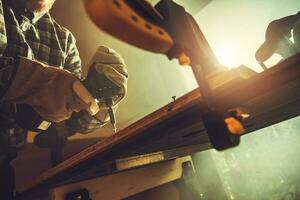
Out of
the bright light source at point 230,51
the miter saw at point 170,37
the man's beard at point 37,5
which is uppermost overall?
the miter saw at point 170,37

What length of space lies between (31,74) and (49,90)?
87 millimetres

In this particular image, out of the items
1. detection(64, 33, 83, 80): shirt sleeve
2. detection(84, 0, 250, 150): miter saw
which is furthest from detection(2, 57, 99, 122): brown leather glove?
detection(64, 33, 83, 80): shirt sleeve

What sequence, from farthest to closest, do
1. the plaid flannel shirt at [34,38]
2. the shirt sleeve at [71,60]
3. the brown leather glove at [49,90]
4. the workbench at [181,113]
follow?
1. the shirt sleeve at [71,60]
2. the plaid flannel shirt at [34,38]
3. the brown leather glove at [49,90]
4. the workbench at [181,113]

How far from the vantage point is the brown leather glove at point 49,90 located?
96 centimetres

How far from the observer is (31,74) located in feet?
3.14

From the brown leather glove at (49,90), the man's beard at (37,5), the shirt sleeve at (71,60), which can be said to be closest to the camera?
the brown leather glove at (49,90)

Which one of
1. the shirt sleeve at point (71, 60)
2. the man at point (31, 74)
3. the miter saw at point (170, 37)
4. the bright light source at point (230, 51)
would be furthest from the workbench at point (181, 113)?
the bright light source at point (230, 51)

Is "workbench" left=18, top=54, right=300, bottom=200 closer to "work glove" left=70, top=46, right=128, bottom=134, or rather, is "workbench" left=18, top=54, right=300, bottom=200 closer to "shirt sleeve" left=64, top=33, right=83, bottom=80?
A: "work glove" left=70, top=46, right=128, bottom=134

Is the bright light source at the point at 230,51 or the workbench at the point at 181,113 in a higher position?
the workbench at the point at 181,113

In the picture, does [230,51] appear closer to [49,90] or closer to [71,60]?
[71,60]

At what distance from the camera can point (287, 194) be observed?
13.7 ft

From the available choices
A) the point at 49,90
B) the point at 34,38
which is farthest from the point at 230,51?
the point at 49,90

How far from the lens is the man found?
969 millimetres

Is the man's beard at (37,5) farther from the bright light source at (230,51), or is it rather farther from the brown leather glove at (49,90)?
the bright light source at (230,51)
